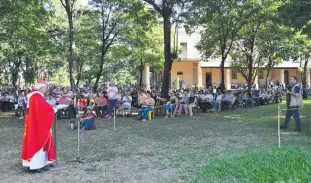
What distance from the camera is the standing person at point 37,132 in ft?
20.5

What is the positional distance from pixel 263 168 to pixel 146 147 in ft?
11.0

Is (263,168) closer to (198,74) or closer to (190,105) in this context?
(190,105)

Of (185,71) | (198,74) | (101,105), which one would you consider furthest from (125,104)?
(185,71)

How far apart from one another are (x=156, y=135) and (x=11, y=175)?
15.9 ft

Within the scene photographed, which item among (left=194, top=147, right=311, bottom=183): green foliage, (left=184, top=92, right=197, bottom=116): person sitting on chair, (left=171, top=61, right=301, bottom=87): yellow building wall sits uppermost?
(left=171, top=61, right=301, bottom=87): yellow building wall

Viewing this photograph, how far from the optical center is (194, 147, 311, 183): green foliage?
5.32 m

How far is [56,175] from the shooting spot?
6.15 m

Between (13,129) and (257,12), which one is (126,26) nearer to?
(257,12)

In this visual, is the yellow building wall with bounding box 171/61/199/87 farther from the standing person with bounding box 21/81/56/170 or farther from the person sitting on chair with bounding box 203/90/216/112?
the standing person with bounding box 21/81/56/170

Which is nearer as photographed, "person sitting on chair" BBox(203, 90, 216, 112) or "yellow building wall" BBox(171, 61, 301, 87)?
"person sitting on chair" BBox(203, 90, 216, 112)

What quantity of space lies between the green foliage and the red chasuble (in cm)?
296

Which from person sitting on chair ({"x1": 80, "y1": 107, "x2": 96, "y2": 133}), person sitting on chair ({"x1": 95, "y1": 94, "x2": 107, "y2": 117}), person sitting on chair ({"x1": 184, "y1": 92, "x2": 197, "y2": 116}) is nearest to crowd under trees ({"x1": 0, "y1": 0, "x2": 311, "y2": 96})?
person sitting on chair ({"x1": 184, "y1": 92, "x2": 197, "y2": 116})

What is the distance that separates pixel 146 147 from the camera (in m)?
8.44

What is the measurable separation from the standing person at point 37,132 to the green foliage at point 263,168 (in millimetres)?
2938
